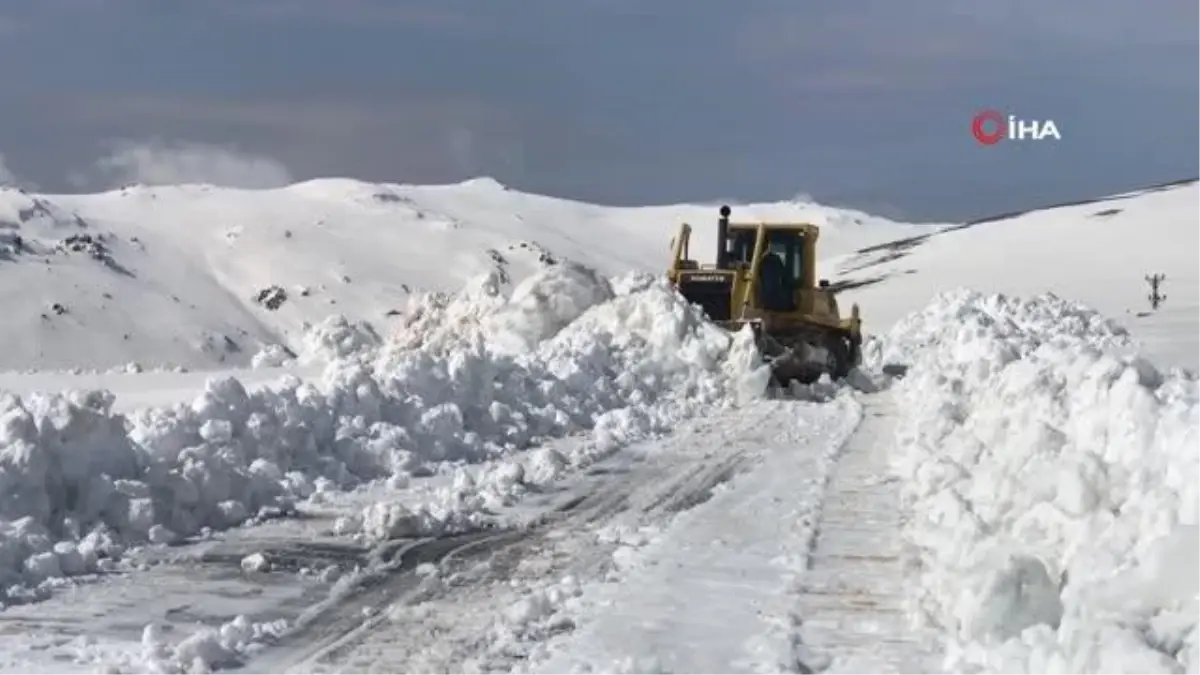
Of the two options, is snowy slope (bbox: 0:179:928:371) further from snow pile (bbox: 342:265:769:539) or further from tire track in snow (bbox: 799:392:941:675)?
tire track in snow (bbox: 799:392:941:675)

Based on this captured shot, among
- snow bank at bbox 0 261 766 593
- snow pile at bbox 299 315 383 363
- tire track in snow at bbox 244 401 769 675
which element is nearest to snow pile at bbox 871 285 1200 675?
tire track in snow at bbox 244 401 769 675

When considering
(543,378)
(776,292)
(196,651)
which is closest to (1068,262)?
(776,292)

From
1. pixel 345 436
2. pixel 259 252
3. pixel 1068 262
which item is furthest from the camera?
pixel 259 252

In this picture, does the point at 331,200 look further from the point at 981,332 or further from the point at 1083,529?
the point at 1083,529

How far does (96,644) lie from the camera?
6.34 m

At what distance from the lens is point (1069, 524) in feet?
22.1

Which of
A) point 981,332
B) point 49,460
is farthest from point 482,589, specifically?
point 981,332

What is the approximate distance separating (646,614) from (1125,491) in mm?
2190

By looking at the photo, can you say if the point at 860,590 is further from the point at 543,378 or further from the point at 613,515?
the point at 543,378

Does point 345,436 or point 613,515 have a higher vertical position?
point 345,436

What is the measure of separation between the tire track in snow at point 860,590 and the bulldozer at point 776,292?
1022 centimetres

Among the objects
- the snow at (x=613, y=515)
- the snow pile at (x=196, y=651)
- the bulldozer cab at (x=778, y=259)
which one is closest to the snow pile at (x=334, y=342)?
the snow at (x=613, y=515)

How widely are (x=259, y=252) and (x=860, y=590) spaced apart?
137 metres

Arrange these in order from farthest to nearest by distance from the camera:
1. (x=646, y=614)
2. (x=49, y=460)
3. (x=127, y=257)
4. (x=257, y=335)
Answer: (x=127, y=257) < (x=257, y=335) < (x=49, y=460) < (x=646, y=614)
